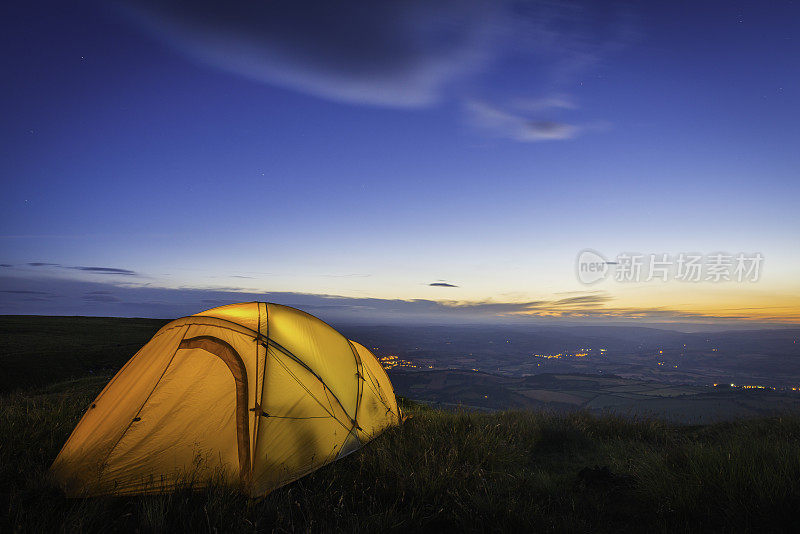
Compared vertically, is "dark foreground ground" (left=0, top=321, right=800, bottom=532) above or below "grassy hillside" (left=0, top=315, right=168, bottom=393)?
above

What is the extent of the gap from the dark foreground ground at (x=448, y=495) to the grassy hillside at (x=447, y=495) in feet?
0.06

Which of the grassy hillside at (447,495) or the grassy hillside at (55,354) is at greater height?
the grassy hillside at (447,495)

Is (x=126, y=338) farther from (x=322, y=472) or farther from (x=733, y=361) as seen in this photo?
(x=733, y=361)

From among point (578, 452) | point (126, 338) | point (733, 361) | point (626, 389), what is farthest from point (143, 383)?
point (733, 361)

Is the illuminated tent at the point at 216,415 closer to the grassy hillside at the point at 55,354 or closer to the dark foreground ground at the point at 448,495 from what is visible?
the dark foreground ground at the point at 448,495

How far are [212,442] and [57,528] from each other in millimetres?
1745

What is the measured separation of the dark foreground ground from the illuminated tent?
29cm

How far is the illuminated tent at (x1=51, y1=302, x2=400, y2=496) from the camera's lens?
4742 mm

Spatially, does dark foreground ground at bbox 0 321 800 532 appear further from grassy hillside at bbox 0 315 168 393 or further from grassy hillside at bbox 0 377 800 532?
grassy hillside at bbox 0 315 168 393

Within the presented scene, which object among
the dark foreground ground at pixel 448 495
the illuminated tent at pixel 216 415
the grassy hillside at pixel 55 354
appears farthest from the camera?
the grassy hillside at pixel 55 354

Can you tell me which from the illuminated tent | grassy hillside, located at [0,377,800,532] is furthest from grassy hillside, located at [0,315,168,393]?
the illuminated tent

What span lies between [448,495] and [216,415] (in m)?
3.48

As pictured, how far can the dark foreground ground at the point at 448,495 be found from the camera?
378 centimetres

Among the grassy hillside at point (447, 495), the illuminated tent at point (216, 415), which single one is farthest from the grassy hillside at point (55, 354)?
the illuminated tent at point (216, 415)
